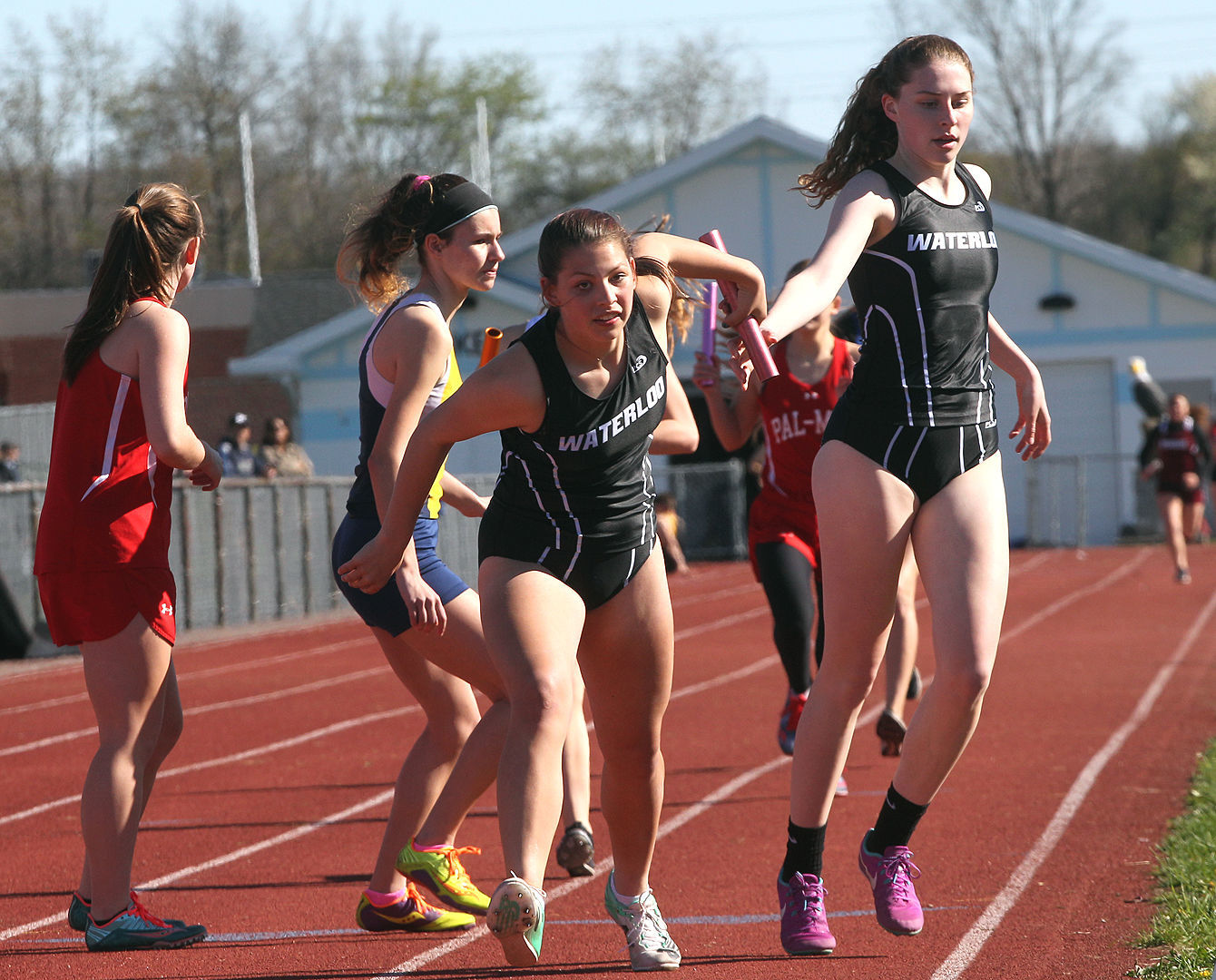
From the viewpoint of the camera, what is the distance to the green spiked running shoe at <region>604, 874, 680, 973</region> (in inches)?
160

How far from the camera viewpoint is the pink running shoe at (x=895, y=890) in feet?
13.0

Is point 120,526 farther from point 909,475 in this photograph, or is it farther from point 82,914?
point 909,475

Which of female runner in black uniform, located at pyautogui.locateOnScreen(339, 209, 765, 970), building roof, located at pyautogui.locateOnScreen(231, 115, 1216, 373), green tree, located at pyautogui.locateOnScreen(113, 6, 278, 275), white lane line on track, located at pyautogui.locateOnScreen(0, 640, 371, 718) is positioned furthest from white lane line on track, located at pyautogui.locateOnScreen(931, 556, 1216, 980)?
green tree, located at pyautogui.locateOnScreen(113, 6, 278, 275)

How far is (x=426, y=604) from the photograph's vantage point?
13.6 ft

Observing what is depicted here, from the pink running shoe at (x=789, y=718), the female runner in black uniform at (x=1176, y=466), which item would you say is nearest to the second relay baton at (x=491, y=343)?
the pink running shoe at (x=789, y=718)

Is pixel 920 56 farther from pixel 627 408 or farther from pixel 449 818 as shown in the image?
pixel 449 818

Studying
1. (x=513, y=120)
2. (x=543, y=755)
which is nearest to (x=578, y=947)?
(x=543, y=755)

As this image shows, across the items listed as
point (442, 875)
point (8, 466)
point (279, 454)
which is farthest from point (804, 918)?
point (8, 466)

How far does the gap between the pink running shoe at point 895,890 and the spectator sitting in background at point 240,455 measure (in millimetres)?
14629

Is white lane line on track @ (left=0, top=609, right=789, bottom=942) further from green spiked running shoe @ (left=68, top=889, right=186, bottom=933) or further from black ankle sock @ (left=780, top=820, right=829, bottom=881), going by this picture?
black ankle sock @ (left=780, top=820, right=829, bottom=881)

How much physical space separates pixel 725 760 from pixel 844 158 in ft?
13.9

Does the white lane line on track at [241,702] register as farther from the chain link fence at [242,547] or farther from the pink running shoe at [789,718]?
the pink running shoe at [789,718]

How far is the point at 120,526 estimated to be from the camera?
4.47 meters

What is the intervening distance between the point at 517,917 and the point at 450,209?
2033mm
